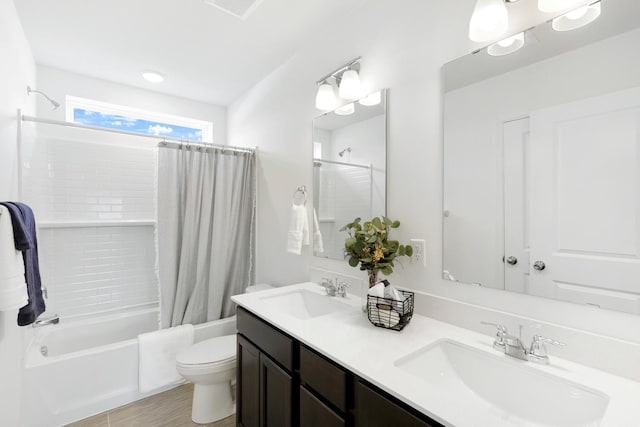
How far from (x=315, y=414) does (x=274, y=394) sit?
1.03 feet

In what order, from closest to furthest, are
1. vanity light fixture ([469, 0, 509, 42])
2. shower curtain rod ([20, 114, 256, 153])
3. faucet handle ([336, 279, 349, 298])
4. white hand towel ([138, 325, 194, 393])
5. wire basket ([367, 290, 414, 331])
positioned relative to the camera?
vanity light fixture ([469, 0, 509, 42]), wire basket ([367, 290, 414, 331]), faucet handle ([336, 279, 349, 298]), shower curtain rod ([20, 114, 256, 153]), white hand towel ([138, 325, 194, 393])

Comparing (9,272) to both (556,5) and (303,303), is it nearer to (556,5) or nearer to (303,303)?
(303,303)

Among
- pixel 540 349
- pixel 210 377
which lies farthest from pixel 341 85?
pixel 210 377

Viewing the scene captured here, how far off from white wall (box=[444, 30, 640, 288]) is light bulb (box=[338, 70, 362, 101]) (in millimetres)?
595

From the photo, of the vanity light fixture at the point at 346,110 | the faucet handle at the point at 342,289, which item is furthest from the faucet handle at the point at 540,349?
the vanity light fixture at the point at 346,110

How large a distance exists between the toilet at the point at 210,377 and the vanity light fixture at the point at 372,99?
1.77 meters

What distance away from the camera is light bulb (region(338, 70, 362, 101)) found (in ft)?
Result: 5.64

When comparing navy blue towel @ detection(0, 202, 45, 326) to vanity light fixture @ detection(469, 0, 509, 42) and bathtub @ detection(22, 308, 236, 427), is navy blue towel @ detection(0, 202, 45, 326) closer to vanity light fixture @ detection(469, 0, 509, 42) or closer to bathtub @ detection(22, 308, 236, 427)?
bathtub @ detection(22, 308, 236, 427)

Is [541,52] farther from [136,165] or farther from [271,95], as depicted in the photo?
[136,165]

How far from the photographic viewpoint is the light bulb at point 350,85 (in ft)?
5.64

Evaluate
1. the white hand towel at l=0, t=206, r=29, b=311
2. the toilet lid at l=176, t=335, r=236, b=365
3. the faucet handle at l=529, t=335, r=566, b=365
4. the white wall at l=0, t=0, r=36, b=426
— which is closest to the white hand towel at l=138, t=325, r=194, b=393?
the toilet lid at l=176, t=335, r=236, b=365

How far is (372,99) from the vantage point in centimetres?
163

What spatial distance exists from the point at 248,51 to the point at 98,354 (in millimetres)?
2440

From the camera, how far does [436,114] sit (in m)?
1.35
